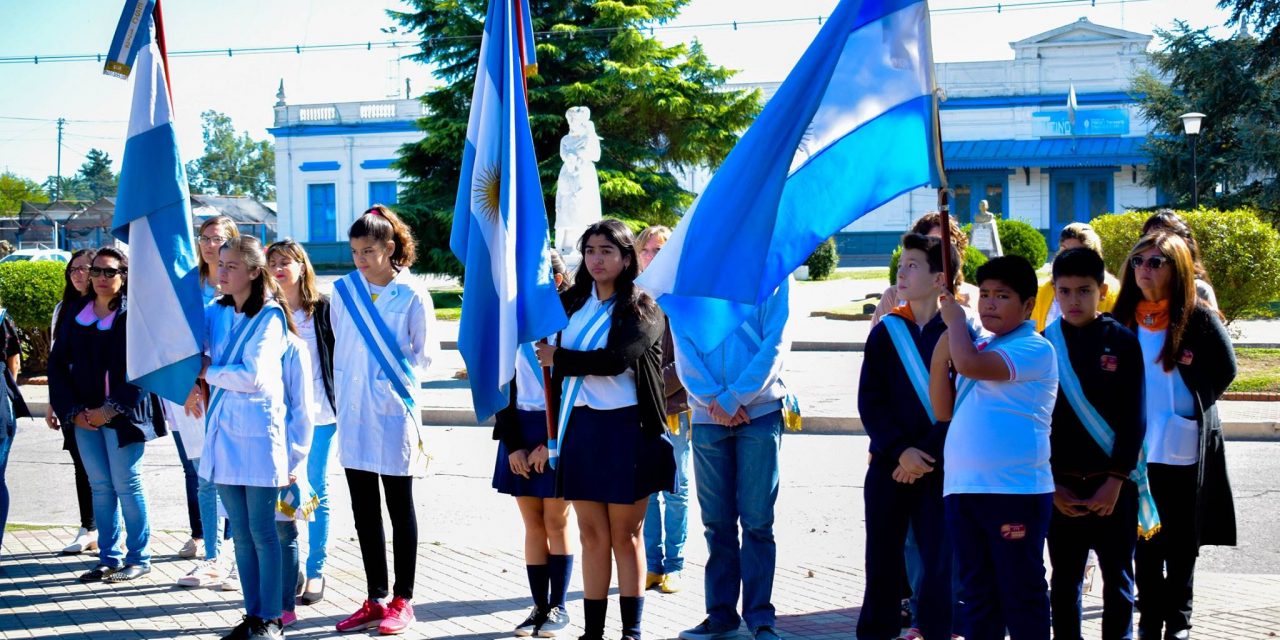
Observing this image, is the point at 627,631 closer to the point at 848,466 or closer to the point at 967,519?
the point at 967,519

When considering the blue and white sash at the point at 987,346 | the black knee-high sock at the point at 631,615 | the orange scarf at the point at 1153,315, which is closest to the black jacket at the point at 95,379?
the black knee-high sock at the point at 631,615

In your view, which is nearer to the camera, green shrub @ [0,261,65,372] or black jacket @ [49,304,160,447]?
black jacket @ [49,304,160,447]

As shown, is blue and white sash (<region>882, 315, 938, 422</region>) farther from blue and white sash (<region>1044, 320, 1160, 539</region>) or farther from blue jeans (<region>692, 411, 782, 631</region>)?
blue jeans (<region>692, 411, 782, 631</region>)

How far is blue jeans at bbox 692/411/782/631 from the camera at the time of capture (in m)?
5.91

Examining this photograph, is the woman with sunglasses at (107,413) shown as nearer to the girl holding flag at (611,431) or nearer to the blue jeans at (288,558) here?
the blue jeans at (288,558)

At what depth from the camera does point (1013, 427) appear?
4.77m

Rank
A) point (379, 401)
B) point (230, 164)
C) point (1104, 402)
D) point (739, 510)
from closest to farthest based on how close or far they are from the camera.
Answer: point (1104, 402) < point (739, 510) < point (379, 401) < point (230, 164)

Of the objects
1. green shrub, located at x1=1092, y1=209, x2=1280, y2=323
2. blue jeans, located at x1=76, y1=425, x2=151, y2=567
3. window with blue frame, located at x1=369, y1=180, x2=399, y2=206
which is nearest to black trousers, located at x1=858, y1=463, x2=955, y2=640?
blue jeans, located at x1=76, y1=425, x2=151, y2=567

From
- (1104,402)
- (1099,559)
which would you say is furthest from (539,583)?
(1104,402)

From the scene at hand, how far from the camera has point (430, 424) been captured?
13945mm

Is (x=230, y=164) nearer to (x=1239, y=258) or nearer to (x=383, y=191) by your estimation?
(x=383, y=191)

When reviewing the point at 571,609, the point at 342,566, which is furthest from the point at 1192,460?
the point at 342,566

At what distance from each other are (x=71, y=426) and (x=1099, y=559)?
568 centimetres

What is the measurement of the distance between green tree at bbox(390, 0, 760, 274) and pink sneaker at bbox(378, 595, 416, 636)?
27.7 meters
